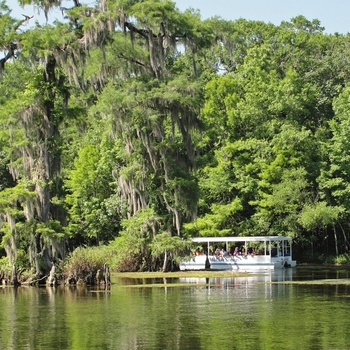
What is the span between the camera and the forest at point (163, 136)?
37.9 m

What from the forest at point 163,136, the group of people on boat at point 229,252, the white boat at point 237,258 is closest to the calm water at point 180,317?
the forest at point 163,136

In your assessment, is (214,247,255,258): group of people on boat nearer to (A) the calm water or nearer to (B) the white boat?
(B) the white boat

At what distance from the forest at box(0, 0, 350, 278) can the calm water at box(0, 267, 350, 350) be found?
6.91m

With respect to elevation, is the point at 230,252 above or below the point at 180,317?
above

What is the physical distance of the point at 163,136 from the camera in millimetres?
44594

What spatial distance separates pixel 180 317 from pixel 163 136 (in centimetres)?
2284

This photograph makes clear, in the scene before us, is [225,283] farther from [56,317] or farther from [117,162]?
[117,162]

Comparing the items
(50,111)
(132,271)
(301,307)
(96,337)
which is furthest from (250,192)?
(96,337)

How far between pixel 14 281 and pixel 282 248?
70.9 feet

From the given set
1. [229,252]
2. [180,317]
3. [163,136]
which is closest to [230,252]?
[229,252]

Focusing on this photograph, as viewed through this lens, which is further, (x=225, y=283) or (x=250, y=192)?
(x=250, y=192)

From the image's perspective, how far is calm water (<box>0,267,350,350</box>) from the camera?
18.3 m

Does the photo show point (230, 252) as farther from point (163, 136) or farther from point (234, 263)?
Result: point (163, 136)

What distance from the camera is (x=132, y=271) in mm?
45438
